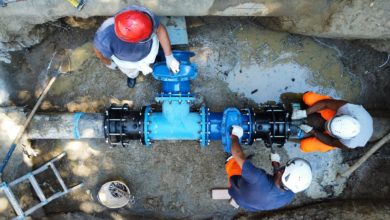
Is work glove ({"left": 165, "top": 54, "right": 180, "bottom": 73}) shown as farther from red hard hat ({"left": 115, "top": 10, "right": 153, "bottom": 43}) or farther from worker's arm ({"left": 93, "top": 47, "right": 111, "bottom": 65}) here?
worker's arm ({"left": 93, "top": 47, "right": 111, "bottom": 65})

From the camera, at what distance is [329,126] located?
391cm

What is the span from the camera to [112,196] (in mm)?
4707

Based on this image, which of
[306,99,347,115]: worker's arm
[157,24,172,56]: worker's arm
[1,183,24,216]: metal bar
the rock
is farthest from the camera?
the rock

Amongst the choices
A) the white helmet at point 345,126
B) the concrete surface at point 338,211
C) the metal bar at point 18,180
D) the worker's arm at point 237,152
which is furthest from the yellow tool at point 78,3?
the concrete surface at point 338,211

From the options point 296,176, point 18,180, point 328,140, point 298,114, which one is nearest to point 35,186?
point 18,180

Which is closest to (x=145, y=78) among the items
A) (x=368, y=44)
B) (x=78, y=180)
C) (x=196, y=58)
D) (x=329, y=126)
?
(x=196, y=58)

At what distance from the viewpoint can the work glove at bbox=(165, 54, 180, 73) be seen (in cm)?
387

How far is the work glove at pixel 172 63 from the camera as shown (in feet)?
12.7

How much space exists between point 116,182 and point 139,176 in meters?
0.32

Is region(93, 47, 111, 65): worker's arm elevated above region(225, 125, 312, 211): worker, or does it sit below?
above

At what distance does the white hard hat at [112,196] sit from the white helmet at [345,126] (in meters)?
2.59

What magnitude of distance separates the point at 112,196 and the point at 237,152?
1783 mm

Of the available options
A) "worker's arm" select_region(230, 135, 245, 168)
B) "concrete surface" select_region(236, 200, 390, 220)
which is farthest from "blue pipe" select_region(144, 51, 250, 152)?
"concrete surface" select_region(236, 200, 390, 220)

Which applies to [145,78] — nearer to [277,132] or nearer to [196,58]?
[196,58]
